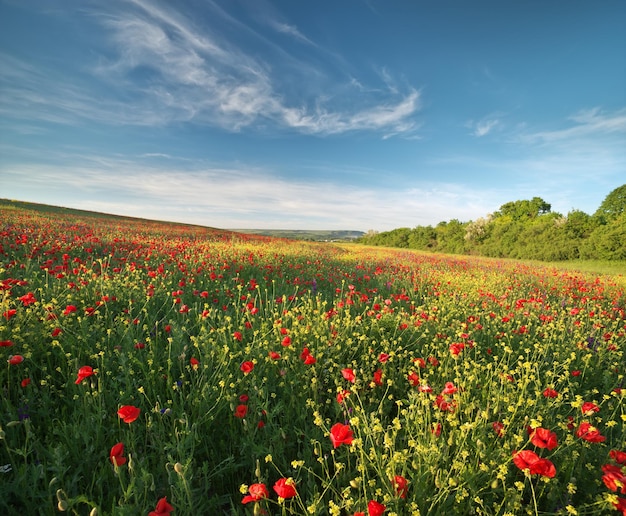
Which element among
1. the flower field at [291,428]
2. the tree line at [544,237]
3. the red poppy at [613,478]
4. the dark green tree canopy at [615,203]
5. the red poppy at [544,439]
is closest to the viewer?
the red poppy at [613,478]

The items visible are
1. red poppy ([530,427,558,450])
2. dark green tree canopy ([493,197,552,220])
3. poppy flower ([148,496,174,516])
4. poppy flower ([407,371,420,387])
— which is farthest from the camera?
dark green tree canopy ([493,197,552,220])

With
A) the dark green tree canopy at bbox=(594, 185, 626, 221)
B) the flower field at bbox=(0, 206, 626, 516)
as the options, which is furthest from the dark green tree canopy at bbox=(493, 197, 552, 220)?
the flower field at bbox=(0, 206, 626, 516)

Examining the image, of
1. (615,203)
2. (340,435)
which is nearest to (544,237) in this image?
(615,203)

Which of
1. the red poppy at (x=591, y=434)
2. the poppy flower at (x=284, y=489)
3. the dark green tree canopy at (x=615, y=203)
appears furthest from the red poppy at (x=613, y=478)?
the dark green tree canopy at (x=615, y=203)

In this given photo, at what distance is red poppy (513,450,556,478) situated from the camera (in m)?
1.40

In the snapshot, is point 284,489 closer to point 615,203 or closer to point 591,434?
point 591,434

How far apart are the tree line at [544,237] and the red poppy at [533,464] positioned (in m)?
29.6

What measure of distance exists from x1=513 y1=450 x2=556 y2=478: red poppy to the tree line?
97.1 ft

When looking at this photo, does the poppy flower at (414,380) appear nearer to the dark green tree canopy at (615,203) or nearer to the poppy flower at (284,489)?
the poppy flower at (284,489)

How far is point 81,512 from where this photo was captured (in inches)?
66.0

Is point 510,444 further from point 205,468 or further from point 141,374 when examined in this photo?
point 141,374

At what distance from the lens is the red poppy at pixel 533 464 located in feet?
4.58

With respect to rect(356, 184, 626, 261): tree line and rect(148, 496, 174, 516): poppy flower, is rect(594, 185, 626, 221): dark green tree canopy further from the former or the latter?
rect(148, 496, 174, 516): poppy flower

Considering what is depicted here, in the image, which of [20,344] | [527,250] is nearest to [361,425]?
[20,344]
